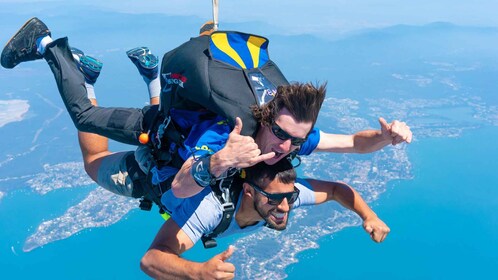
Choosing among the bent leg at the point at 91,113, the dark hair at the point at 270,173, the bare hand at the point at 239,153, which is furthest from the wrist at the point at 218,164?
the bent leg at the point at 91,113

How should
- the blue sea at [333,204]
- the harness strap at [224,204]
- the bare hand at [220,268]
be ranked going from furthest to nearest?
the blue sea at [333,204] < the harness strap at [224,204] < the bare hand at [220,268]

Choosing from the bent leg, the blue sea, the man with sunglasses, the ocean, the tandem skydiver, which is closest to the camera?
the tandem skydiver

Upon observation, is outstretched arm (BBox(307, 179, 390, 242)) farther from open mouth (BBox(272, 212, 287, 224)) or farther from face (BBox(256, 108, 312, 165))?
face (BBox(256, 108, 312, 165))

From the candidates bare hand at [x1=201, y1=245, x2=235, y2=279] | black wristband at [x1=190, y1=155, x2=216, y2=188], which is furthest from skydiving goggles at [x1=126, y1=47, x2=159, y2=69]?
bare hand at [x1=201, y1=245, x2=235, y2=279]

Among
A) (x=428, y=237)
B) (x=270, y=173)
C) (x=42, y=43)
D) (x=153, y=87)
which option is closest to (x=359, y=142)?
(x=270, y=173)

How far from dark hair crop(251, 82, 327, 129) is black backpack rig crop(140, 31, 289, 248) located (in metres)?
0.06

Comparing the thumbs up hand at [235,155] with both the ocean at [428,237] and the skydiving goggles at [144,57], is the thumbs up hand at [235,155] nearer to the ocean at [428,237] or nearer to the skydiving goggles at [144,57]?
the skydiving goggles at [144,57]

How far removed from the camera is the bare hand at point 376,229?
2.69m

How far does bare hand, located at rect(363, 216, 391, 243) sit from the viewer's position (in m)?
2.69

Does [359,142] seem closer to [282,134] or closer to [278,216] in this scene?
[278,216]

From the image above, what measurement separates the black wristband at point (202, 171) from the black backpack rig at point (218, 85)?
0.97ft

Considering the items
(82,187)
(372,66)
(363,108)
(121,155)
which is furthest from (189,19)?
(121,155)

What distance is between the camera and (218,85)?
7.28 feet

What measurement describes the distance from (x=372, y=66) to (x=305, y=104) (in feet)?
257
